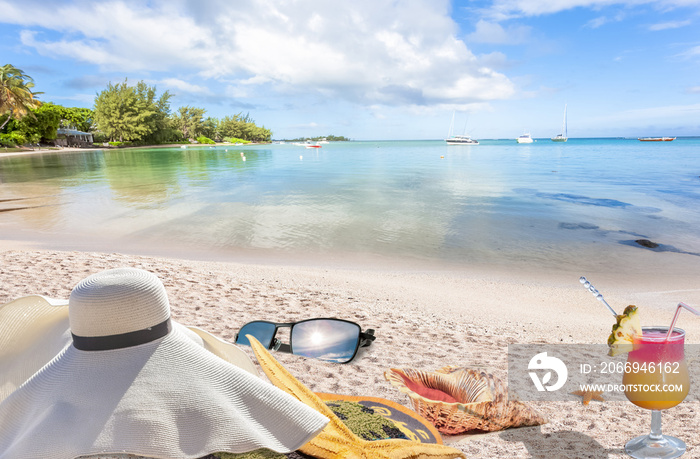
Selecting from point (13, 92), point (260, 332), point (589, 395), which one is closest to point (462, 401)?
point (589, 395)

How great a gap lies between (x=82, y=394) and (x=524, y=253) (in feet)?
33.0

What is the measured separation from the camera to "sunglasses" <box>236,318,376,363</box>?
3.22 m

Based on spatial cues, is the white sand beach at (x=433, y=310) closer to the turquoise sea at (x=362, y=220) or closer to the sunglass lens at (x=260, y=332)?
the sunglass lens at (x=260, y=332)

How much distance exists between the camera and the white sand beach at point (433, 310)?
2.51 m

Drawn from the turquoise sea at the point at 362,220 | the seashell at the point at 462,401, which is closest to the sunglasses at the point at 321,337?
the seashell at the point at 462,401

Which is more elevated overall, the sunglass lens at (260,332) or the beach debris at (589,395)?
the sunglass lens at (260,332)

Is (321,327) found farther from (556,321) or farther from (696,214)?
(696,214)

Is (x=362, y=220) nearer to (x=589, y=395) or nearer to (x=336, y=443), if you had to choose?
(x=589, y=395)

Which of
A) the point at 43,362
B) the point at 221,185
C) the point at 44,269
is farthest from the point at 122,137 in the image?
the point at 43,362

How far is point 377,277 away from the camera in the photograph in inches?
296

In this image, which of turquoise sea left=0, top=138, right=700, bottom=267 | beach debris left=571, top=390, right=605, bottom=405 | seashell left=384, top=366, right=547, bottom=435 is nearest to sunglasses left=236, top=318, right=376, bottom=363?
seashell left=384, top=366, right=547, bottom=435

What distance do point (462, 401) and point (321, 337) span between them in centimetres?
129

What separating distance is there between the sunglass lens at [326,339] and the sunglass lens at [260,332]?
0.61 feet

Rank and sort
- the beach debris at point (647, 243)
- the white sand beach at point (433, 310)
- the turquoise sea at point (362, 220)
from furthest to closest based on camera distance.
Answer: the beach debris at point (647, 243), the turquoise sea at point (362, 220), the white sand beach at point (433, 310)
